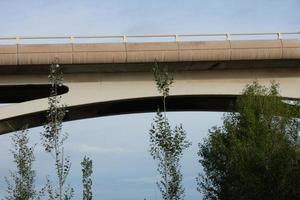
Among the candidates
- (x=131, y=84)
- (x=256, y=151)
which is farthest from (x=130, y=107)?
(x=256, y=151)

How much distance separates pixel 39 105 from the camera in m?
29.2

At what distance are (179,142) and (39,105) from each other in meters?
7.87

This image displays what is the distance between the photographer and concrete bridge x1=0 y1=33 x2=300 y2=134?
2867cm

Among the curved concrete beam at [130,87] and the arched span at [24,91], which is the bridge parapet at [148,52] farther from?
the arched span at [24,91]

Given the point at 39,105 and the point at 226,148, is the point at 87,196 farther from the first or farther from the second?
the point at 226,148

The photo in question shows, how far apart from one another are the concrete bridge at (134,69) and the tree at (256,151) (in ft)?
3.83

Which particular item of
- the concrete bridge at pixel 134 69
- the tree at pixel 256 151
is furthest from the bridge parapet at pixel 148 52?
the tree at pixel 256 151

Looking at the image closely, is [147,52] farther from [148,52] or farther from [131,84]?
[131,84]

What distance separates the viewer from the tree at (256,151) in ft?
90.3

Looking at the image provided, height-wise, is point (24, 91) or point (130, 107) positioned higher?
point (130, 107)

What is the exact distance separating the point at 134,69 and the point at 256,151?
708 centimetres

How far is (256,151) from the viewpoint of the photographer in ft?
91.8

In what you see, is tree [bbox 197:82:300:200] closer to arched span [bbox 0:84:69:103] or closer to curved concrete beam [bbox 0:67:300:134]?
curved concrete beam [bbox 0:67:300:134]

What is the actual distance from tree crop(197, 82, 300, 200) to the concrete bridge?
117 cm
